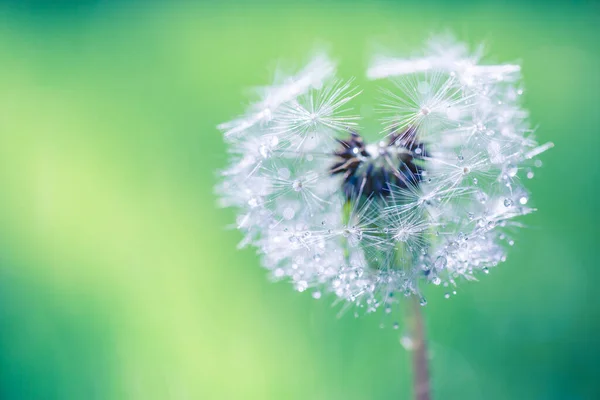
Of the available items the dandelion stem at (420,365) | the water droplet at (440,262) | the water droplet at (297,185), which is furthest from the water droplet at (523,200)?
the water droplet at (297,185)

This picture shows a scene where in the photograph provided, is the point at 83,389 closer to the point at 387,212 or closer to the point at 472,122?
the point at 387,212

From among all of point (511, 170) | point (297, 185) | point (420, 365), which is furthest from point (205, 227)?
point (511, 170)

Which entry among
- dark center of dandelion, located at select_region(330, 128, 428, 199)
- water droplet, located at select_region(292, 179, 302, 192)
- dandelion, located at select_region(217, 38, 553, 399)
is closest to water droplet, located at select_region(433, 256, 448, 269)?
dandelion, located at select_region(217, 38, 553, 399)

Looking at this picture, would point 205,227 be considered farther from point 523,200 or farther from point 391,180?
point 523,200

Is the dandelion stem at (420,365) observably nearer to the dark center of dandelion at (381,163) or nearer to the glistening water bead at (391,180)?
the glistening water bead at (391,180)

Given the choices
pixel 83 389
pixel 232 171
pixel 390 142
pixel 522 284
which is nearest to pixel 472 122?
pixel 390 142

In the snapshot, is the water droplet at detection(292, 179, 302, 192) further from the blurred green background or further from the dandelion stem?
the blurred green background
